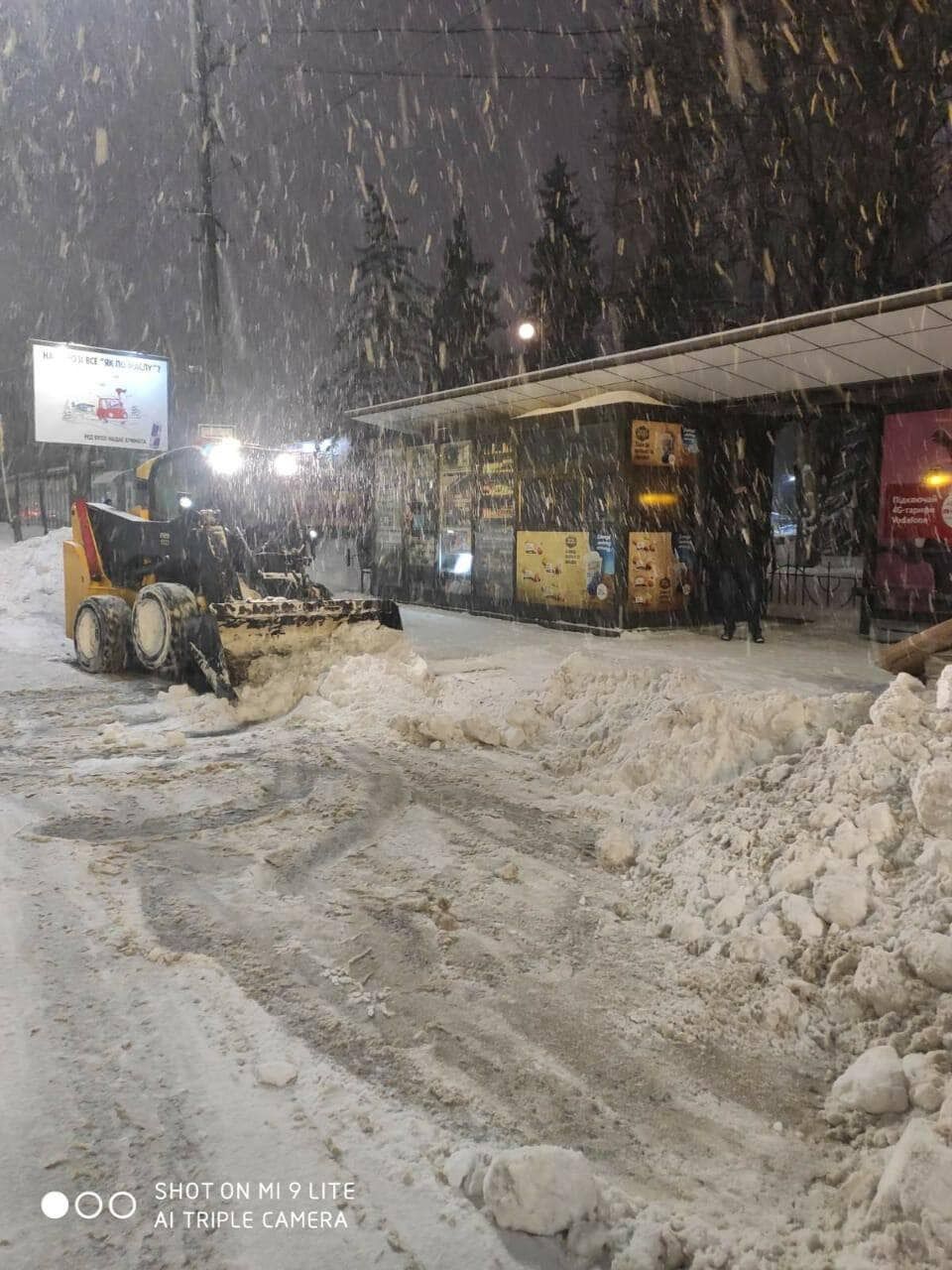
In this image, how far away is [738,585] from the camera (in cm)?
1288

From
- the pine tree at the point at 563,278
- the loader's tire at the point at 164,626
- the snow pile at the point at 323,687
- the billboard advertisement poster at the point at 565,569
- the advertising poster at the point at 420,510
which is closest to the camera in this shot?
the snow pile at the point at 323,687

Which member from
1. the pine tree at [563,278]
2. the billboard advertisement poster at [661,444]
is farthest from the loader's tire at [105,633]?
the pine tree at [563,278]

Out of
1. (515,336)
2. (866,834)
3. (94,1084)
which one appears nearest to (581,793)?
(866,834)

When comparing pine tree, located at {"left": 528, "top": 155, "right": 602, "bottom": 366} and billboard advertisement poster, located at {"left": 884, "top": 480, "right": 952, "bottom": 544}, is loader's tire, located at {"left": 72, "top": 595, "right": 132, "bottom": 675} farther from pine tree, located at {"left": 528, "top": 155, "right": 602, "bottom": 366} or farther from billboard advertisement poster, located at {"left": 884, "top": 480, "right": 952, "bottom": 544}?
pine tree, located at {"left": 528, "top": 155, "right": 602, "bottom": 366}

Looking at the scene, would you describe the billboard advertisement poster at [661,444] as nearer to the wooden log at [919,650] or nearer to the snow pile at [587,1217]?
the wooden log at [919,650]

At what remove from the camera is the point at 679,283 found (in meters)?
23.8

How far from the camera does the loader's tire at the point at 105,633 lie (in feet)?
32.7

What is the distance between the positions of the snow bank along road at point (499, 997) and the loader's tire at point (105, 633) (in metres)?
3.38

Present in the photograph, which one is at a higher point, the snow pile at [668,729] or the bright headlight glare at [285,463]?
the bright headlight glare at [285,463]

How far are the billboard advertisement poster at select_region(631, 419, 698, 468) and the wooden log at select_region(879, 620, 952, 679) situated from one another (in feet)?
20.5

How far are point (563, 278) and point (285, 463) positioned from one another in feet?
104

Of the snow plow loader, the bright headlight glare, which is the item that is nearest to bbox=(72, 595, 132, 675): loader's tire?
the snow plow loader

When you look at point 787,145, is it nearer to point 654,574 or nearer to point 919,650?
point 654,574

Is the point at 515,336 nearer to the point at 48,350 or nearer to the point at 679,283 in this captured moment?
the point at 679,283
